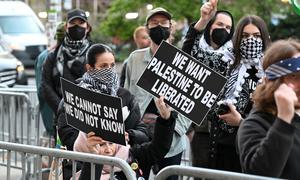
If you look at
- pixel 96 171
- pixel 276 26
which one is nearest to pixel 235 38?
pixel 96 171

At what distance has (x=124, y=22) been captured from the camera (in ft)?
105

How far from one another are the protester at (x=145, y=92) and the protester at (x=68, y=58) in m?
0.74

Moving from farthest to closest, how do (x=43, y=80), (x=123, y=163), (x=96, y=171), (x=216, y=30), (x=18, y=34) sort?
(x=18, y=34) < (x=43, y=80) < (x=216, y=30) < (x=96, y=171) < (x=123, y=163)

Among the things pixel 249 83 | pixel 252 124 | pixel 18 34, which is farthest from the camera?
pixel 18 34

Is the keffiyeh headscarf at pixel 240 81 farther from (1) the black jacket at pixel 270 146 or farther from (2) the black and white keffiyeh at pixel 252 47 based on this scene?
(1) the black jacket at pixel 270 146

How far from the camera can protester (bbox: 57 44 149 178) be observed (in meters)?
5.65

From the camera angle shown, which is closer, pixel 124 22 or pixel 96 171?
pixel 96 171

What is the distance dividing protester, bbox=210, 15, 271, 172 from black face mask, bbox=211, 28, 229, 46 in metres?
0.30

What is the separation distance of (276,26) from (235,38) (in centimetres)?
2489

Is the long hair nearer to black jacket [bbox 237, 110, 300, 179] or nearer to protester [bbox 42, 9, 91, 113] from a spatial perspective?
black jacket [bbox 237, 110, 300, 179]

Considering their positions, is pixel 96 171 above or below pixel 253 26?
below

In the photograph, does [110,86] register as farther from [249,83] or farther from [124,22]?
[124,22]

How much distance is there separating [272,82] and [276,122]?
29 cm

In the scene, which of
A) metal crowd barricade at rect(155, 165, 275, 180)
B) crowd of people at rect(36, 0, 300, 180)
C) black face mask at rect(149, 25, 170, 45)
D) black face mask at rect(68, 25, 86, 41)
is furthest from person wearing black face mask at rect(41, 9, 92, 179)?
metal crowd barricade at rect(155, 165, 275, 180)
